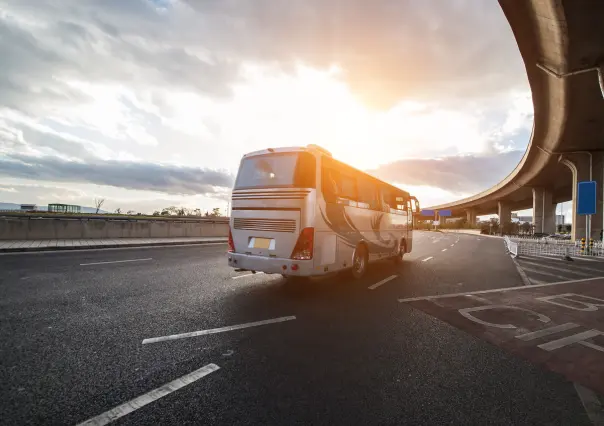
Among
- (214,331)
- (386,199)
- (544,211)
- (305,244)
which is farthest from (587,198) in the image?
(544,211)

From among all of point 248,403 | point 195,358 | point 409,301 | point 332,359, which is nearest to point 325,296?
point 409,301

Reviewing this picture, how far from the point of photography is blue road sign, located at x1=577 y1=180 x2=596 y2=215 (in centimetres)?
1955

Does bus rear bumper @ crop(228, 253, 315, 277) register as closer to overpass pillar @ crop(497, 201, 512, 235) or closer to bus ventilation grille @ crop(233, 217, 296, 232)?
bus ventilation grille @ crop(233, 217, 296, 232)

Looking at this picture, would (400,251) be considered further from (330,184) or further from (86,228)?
(86,228)

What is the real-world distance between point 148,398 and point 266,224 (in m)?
4.57

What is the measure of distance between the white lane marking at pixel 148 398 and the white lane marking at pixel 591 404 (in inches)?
137

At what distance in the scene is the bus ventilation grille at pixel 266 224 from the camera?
6766mm

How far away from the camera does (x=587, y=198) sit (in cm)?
1962

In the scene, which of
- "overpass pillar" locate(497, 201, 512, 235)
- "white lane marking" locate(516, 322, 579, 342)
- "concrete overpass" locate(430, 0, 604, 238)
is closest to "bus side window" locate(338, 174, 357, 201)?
"white lane marking" locate(516, 322, 579, 342)

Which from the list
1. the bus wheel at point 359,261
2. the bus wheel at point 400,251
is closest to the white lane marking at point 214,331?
the bus wheel at point 359,261

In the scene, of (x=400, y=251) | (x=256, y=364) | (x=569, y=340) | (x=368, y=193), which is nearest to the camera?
(x=256, y=364)

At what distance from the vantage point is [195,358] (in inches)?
140

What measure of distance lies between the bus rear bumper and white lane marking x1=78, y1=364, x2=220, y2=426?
10.9 feet

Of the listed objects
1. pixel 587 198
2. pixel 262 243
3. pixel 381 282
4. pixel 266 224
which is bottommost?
pixel 381 282
